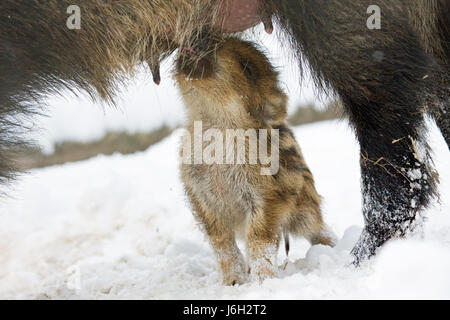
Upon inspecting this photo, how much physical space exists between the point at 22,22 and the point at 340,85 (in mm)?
1185

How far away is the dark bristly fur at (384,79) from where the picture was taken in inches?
87.4

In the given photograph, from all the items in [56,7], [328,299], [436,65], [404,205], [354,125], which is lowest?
[328,299]

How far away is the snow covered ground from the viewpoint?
2.06 m

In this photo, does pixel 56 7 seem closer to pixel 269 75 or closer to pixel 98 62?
pixel 98 62

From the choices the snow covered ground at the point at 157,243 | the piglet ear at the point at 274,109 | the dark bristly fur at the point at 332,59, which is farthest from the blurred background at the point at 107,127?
the dark bristly fur at the point at 332,59

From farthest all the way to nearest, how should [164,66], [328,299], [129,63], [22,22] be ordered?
[164,66], [129,63], [22,22], [328,299]

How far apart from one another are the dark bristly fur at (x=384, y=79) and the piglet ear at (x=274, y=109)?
37 cm

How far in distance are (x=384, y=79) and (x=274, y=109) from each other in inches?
21.9

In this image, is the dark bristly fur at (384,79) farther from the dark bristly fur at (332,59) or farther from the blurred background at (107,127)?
the blurred background at (107,127)

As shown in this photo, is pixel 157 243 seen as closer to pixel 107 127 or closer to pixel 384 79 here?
pixel 384 79

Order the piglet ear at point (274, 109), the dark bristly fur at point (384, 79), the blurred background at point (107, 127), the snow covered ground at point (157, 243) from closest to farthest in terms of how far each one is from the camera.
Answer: the snow covered ground at point (157, 243), the dark bristly fur at point (384, 79), the piglet ear at point (274, 109), the blurred background at point (107, 127)

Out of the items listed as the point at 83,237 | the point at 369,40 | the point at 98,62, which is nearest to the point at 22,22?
the point at 98,62

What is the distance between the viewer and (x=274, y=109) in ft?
8.87

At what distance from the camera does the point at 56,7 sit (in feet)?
7.36
